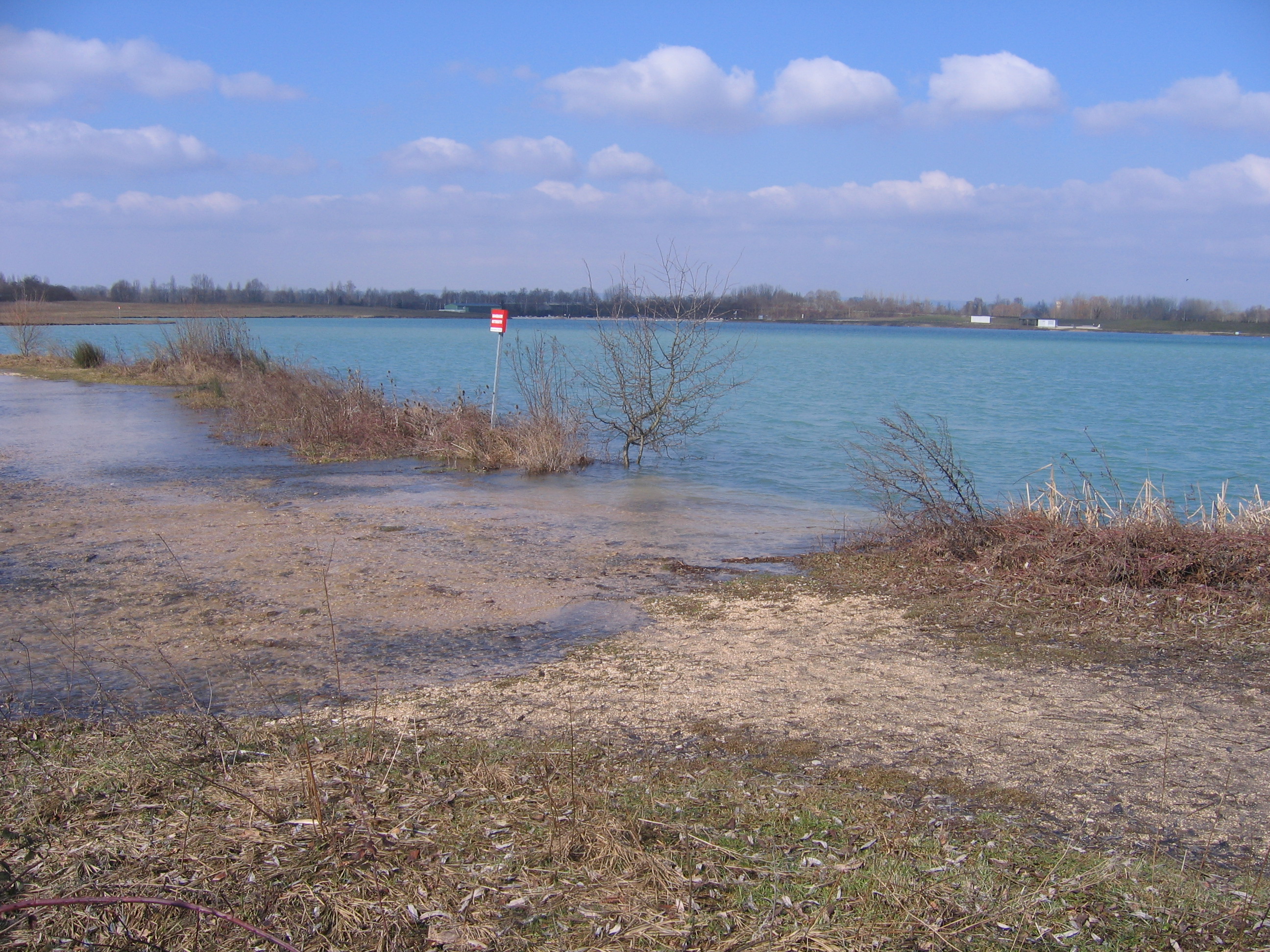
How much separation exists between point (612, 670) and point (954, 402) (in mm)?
30410

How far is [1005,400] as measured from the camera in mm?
34656

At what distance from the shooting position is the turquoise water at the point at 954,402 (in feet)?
61.9

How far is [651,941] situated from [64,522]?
34.6 ft

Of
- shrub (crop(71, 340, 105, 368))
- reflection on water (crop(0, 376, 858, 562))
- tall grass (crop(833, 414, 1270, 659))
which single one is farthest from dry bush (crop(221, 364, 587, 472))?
shrub (crop(71, 340, 105, 368))

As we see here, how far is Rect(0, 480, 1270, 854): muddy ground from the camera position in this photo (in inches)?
187

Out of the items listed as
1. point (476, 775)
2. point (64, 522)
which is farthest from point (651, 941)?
point (64, 522)

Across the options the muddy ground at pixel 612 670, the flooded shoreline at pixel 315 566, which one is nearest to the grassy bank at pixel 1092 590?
the muddy ground at pixel 612 670

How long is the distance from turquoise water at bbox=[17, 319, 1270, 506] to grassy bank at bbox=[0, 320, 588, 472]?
2.42m

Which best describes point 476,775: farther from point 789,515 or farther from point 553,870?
point 789,515

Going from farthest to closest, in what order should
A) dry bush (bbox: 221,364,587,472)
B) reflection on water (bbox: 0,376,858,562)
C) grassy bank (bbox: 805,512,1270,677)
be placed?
dry bush (bbox: 221,364,587,472)
reflection on water (bbox: 0,376,858,562)
grassy bank (bbox: 805,512,1270,677)

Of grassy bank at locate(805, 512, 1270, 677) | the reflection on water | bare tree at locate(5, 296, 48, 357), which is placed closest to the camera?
grassy bank at locate(805, 512, 1270, 677)

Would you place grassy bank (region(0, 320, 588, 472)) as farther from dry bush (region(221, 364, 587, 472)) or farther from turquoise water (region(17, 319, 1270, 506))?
turquoise water (region(17, 319, 1270, 506))

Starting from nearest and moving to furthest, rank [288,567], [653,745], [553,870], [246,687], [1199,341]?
[553,870]
[653,745]
[246,687]
[288,567]
[1199,341]

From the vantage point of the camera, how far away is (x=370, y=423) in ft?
61.6
